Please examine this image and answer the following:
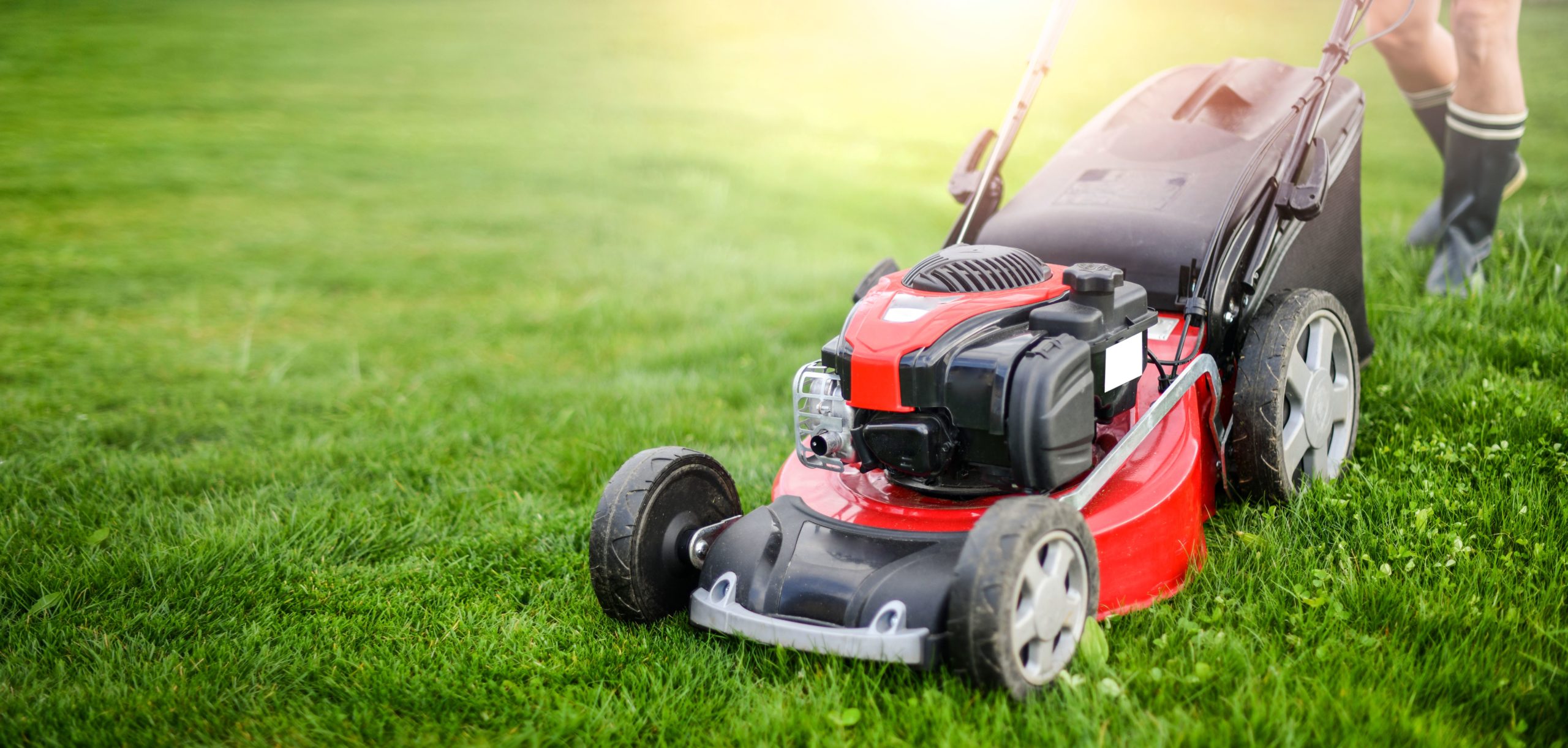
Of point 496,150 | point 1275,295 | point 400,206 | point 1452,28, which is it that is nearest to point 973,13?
point 496,150

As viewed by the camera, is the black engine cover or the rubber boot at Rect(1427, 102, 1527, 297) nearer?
the black engine cover

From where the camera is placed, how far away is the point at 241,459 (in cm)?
362

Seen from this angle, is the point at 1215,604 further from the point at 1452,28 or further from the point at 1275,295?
the point at 1452,28

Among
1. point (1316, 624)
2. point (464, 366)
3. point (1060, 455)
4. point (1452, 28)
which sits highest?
point (1452, 28)

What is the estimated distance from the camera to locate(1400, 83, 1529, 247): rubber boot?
4125 mm

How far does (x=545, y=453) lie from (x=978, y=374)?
1.91 meters

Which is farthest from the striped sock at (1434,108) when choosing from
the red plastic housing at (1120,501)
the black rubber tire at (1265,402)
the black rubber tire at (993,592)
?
the black rubber tire at (993,592)

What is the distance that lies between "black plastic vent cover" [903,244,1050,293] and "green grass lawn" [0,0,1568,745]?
0.76 meters

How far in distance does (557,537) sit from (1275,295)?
195 cm

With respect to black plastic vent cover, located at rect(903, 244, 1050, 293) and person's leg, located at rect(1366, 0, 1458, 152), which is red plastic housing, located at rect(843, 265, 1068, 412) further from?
person's leg, located at rect(1366, 0, 1458, 152)

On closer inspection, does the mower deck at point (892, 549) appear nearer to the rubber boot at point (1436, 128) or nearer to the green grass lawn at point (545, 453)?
the green grass lawn at point (545, 453)

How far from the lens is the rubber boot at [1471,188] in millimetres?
3898

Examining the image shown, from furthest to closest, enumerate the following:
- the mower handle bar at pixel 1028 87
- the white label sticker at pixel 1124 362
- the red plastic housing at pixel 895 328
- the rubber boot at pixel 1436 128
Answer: the rubber boot at pixel 1436 128 < the mower handle bar at pixel 1028 87 < the white label sticker at pixel 1124 362 < the red plastic housing at pixel 895 328

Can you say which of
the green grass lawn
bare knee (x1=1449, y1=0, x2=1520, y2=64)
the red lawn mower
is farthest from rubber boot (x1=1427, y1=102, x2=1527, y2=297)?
the red lawn mower
